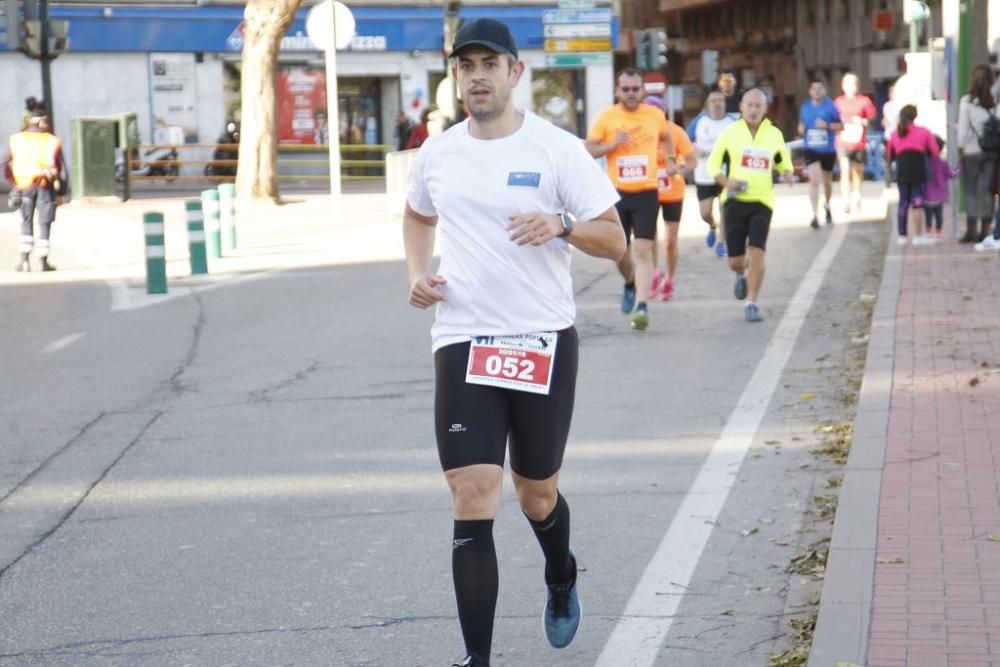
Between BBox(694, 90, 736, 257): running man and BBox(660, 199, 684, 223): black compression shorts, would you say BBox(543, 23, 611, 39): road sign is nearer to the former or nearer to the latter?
BBox(694, 90, 736, 257): running man

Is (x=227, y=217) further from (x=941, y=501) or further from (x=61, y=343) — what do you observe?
(x=941, y=501)

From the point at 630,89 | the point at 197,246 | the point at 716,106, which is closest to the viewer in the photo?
the point at 630,89

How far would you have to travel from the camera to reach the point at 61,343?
1377 cm

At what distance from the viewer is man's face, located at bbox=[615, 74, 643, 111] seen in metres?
13.2

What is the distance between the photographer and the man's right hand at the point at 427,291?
16.7 ft

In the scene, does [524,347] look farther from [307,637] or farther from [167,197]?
[167,197]

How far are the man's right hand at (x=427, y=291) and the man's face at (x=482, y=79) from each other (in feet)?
1.51

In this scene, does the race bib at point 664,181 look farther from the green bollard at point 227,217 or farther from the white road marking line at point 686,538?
the green bollard at point 227,217

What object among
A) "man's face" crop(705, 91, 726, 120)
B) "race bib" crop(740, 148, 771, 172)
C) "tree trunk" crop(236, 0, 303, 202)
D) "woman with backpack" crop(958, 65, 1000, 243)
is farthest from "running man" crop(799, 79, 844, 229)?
"tree trunk" crop(236, 0, 303, 202)

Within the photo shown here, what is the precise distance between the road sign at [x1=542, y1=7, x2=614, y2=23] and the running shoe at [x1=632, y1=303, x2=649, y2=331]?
29782 mm

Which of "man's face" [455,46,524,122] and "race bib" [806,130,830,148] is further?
"race bib" [806,130,830,148]

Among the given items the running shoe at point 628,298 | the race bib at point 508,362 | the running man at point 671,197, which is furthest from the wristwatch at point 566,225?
the running shoe at point 628,298

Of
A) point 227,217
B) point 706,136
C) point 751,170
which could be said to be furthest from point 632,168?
point 227,217

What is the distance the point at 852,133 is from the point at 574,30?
17945 millimetres
